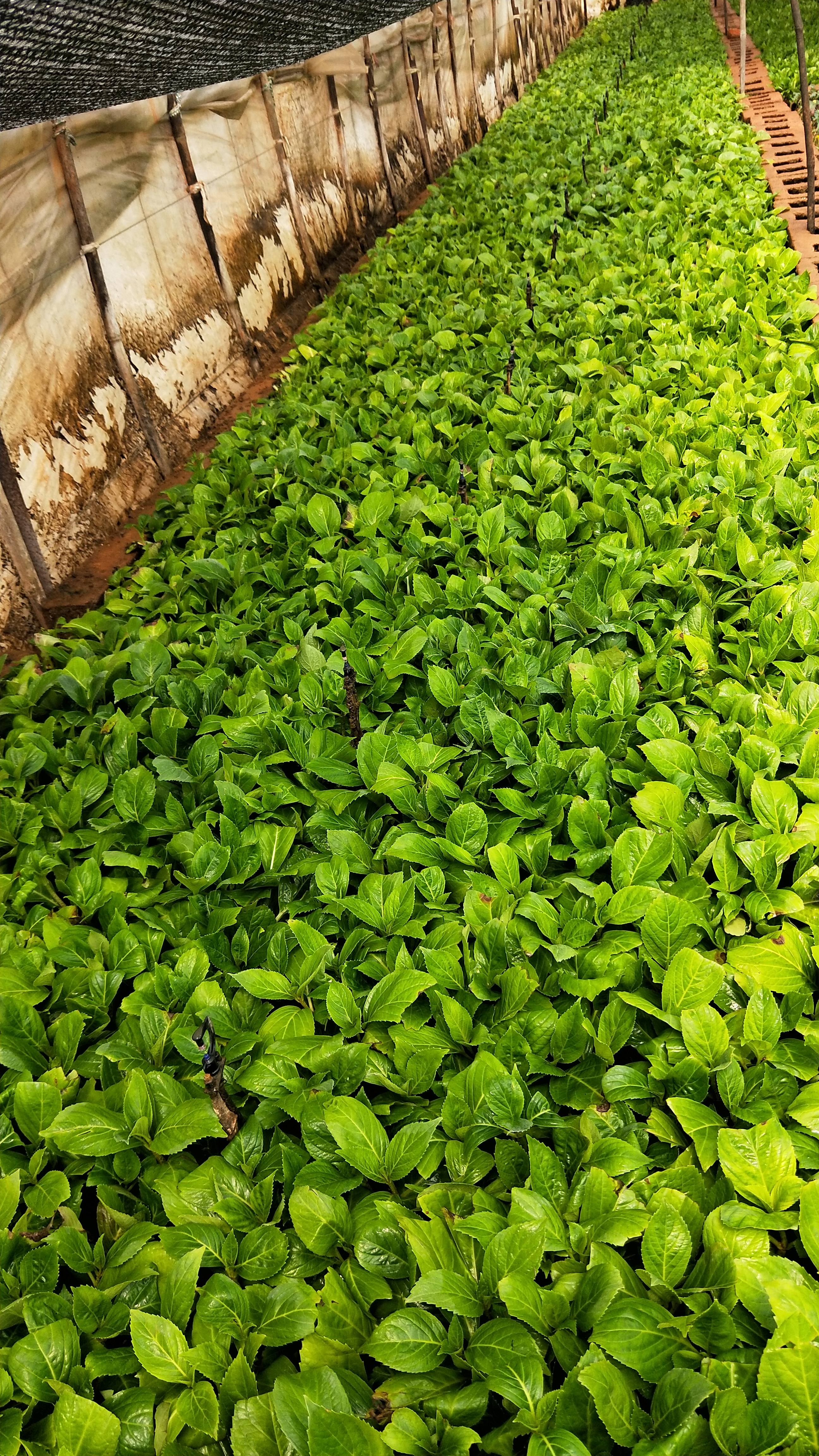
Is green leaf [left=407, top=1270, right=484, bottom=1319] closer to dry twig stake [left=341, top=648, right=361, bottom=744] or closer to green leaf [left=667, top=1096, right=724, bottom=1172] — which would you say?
green leaf [left=667, top=1096, right=724, bottom=1172]

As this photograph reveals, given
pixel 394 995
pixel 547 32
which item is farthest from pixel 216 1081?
pixel 547 32

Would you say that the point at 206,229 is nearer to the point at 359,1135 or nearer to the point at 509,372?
the point at 509,372

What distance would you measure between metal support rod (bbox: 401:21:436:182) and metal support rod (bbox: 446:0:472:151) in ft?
5.36

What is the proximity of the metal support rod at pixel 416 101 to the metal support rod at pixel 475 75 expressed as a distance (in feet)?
7.38

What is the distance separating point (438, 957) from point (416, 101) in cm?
1249

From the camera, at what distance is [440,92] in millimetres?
12406

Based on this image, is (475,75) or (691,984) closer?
(691,984)

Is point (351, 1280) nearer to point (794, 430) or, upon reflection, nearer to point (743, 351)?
point (794, 430)

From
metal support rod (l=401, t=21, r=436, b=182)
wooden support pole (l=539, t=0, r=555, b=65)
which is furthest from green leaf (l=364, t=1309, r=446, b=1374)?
wooden support pole (l=539, t=0, r=555, b=65)

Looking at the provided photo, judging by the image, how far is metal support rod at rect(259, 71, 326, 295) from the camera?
7.48 meters

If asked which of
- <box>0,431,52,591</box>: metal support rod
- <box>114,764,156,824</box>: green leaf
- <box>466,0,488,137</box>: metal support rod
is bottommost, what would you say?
<box>114,764,156,824</box>: green leaf

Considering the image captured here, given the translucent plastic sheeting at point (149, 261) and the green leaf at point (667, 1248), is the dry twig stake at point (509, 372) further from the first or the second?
the green leaf at point (667, 1248)

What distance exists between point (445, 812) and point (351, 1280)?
1.15 metres

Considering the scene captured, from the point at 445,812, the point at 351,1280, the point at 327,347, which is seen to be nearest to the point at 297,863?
the point at 445,812
